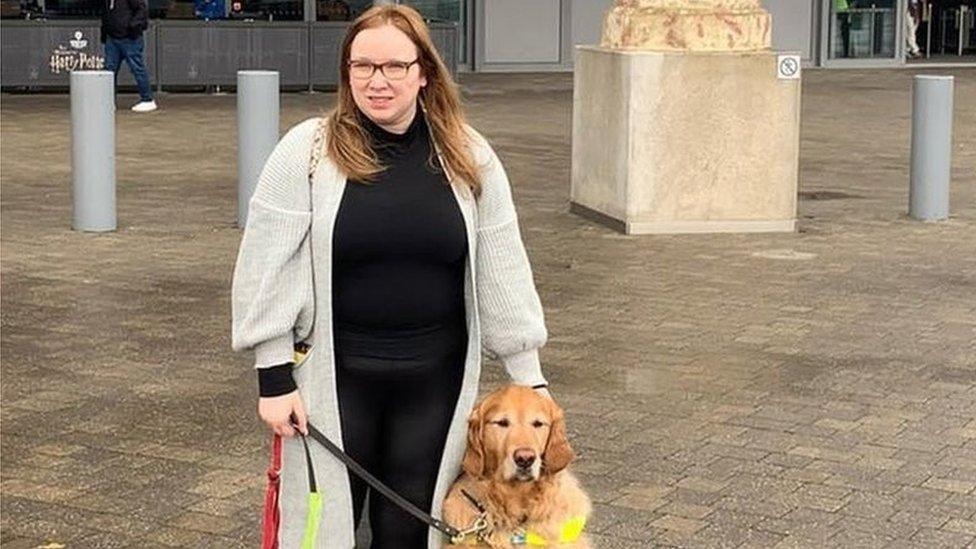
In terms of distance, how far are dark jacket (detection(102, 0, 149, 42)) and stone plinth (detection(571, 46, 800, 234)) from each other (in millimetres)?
10781

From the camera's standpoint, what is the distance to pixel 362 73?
3.76m

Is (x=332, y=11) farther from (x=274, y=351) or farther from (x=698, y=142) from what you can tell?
(x=274, y=351)

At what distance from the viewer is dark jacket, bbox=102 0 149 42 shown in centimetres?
2195

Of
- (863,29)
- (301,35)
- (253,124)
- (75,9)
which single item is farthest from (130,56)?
(863,29)

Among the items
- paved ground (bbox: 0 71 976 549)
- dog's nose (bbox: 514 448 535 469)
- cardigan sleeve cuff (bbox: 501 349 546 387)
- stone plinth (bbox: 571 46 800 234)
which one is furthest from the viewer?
stone plinth (bbox: 571 46 800 234)

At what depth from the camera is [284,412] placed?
3857 millimetres

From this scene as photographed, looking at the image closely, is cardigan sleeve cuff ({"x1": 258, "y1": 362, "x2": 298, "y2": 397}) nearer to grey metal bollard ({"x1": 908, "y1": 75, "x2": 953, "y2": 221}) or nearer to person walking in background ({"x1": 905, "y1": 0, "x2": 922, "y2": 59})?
grey metal bollard ({"x1": 908, "y1": 75, "x2": 953, "y2": 221})

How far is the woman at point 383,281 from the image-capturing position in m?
3.80

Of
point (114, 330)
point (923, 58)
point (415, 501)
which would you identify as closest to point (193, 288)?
point (114, 330)

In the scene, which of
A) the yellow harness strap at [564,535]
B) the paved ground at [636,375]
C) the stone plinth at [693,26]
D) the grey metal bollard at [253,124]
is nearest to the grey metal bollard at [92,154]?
the paved ground at [636,375]

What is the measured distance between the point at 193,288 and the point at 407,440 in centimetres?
628

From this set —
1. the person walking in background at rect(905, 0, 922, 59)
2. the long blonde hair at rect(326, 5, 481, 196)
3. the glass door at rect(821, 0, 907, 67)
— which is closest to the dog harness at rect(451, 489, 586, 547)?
the long blonde hair at rect(326, 5, 481, 196)

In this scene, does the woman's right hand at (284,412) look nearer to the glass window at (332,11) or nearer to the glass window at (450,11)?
the glass window at (332,11)

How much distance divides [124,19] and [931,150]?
38.9 feet
